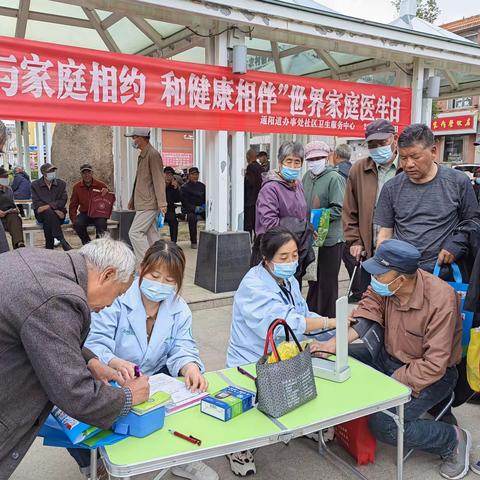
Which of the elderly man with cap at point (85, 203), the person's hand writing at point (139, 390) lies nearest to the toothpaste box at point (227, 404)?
the person's hand writing at point (139, 390)

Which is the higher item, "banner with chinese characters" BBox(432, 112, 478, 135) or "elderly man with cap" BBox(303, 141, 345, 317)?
"banner with chinese characters" BBox(432, 112, 478, 135)

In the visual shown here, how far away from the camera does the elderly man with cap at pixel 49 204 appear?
267 inches

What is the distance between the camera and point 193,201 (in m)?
7.84

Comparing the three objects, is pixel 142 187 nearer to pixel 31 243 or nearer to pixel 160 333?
pixel 31 243

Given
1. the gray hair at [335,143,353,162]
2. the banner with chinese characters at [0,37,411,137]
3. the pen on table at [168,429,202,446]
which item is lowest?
the pen on table at [168,429,202,446]

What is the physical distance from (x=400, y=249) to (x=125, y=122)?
9.18 ft

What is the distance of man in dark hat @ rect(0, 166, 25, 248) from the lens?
6.48m

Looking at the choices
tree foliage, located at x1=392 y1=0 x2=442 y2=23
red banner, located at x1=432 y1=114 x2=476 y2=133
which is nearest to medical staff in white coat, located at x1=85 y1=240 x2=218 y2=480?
tree foliage, located at x1=392 y1=0 x2=442 y2=23

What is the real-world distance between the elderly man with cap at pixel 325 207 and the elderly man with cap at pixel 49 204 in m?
3.93

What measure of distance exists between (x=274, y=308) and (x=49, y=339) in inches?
51.3

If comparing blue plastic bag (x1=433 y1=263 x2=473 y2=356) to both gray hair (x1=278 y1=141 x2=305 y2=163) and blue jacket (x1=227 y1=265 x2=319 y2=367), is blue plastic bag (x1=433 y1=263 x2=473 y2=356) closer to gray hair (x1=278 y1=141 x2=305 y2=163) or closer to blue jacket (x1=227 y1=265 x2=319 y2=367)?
blue jacket (x1=227 y1=265 x2=319 y2=367)

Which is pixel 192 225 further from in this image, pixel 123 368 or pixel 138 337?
pixel 123 368

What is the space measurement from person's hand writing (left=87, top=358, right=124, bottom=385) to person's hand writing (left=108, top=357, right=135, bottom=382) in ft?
0.08

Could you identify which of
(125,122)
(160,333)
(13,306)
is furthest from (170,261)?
(125,122)
